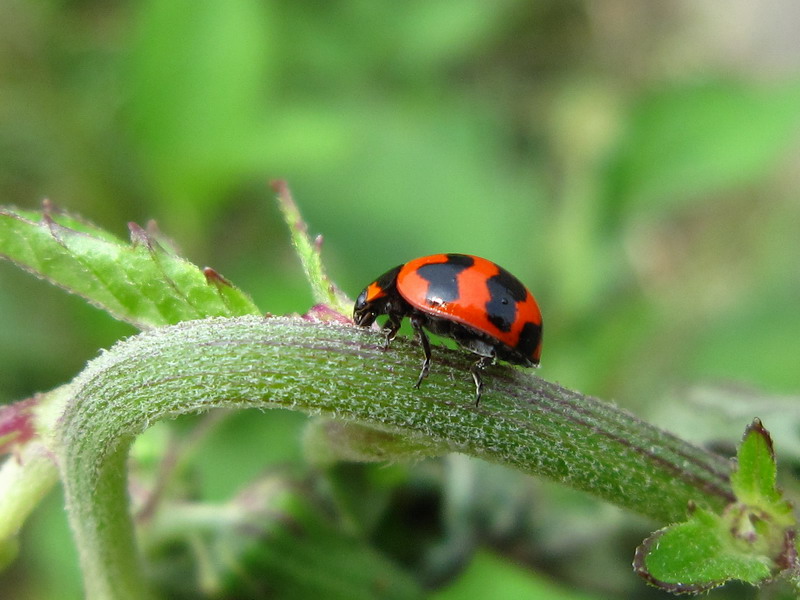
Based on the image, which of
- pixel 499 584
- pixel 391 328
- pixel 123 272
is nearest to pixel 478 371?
pixel 391 328

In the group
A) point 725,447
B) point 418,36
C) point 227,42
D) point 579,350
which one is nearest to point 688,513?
point 725,447

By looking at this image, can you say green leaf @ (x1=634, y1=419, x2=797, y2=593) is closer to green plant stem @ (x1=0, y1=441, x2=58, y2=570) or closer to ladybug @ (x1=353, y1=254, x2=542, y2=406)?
ladybug @ (x1=353, y1=254, x2=542, y2=406)

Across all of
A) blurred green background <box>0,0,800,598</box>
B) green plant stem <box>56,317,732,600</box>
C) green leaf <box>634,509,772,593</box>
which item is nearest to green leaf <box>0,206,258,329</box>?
green plant stem <box>56,317,732,600</box>

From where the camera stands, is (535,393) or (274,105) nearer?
(535,393)

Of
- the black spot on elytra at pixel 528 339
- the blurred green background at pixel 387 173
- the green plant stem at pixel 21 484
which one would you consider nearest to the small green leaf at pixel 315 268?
the black spot on elytra at pixel 528 339

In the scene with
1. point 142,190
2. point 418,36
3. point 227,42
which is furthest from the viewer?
point 418,36

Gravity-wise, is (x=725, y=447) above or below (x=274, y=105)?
below

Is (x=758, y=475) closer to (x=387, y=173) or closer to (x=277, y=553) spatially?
(x=277, y=553)

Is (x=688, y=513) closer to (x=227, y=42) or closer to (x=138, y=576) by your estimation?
(x=138, y=576)
